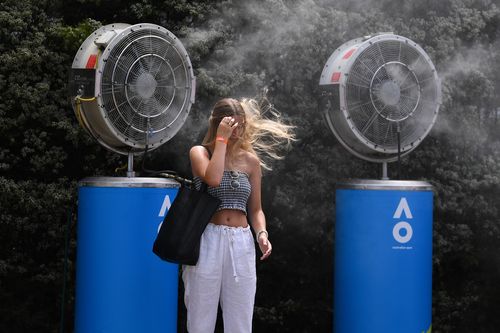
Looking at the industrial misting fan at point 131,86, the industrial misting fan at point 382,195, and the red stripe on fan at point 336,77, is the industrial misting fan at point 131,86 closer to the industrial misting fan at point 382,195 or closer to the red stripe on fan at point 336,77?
the red stripe on fan at point 336,77

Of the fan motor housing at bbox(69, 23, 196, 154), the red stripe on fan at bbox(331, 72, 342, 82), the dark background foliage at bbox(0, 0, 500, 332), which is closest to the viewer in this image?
the fan motor housing at bbox(69, 23, 196, 154)

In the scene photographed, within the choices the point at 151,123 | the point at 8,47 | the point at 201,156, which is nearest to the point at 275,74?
the point at 151,123

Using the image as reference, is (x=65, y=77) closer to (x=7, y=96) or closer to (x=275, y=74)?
(x=7, y=96)

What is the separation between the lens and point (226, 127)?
4.23m

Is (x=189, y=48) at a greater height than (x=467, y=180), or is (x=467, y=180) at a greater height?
(x=189, y=48)

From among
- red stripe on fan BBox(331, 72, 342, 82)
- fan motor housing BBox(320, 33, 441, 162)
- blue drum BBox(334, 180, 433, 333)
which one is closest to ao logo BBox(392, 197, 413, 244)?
blue drum BBox(334, 180, 433, 333)

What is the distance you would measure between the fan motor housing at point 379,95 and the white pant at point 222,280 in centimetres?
201

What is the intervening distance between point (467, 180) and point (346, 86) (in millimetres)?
2033

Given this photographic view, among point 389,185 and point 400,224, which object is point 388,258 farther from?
point 389,185

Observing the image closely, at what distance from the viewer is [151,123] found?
217 inches

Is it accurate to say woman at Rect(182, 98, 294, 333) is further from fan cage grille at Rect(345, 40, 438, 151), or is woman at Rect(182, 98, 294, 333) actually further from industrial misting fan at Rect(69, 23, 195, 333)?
fan cage grille at Rect(345, 40, 438, 151)

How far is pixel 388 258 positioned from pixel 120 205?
1.93 meters

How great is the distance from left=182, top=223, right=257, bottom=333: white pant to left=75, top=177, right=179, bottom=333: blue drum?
116cm

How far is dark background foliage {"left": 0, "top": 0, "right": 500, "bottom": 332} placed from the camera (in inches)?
249
